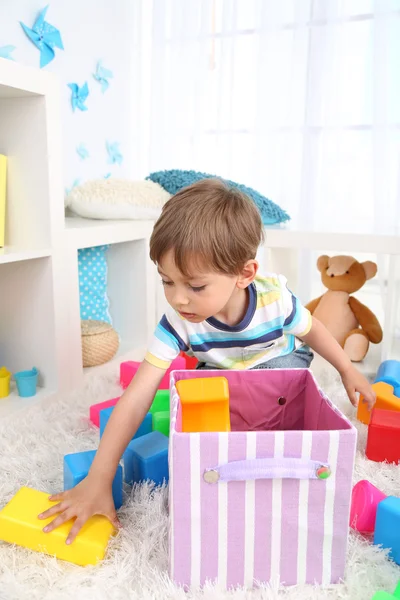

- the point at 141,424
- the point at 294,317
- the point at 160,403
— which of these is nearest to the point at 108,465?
the point at 141,424

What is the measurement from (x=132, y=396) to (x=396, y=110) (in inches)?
66.4

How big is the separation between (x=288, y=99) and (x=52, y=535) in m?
1.92

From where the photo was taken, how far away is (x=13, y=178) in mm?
1227

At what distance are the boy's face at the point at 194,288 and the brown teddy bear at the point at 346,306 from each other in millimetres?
930

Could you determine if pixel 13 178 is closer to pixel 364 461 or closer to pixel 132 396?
pixel 132 396

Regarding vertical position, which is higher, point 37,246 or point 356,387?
point 37,246

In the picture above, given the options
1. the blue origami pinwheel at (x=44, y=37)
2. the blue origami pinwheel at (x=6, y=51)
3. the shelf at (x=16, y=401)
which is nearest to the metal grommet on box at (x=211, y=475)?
the shelf at (x=16, y=401)

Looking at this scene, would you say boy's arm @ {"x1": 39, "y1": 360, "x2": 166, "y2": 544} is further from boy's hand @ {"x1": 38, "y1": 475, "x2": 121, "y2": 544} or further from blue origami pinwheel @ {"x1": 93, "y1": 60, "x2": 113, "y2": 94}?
blue origami pinwheel @ {"x1": 93, "y1": 60, "x2": 113, "y2": 94}

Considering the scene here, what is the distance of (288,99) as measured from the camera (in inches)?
85.6

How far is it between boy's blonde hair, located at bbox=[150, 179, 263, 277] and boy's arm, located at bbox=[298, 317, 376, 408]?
249 millimetres

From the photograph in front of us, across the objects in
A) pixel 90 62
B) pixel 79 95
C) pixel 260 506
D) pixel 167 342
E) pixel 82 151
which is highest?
pixel 90 62

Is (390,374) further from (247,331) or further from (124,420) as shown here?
(124,420)

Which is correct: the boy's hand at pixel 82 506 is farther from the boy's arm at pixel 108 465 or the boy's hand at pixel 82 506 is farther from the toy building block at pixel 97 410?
the toy building block at pixel 97 410

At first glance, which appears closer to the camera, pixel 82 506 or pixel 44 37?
pixel 82 506
